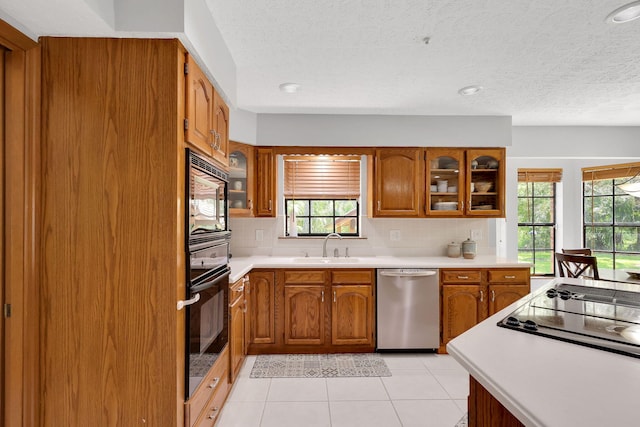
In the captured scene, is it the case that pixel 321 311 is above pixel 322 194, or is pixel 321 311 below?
below

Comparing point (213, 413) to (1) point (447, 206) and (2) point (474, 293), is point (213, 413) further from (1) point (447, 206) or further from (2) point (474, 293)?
(1) point (447, 206)

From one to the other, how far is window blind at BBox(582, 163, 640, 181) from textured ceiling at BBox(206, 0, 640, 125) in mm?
1350

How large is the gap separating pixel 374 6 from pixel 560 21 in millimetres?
1069

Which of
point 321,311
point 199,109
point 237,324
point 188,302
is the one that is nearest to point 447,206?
point 321,311

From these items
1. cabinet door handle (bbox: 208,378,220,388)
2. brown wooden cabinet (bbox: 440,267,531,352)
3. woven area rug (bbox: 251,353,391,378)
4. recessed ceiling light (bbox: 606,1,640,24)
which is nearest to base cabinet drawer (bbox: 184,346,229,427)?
cabinet door handle (bbox: 208,378,220,388)

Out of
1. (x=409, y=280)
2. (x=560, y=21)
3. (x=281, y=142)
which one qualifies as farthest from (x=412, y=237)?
(x=560, y=21)

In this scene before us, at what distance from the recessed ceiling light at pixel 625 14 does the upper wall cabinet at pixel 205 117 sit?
2223 mm

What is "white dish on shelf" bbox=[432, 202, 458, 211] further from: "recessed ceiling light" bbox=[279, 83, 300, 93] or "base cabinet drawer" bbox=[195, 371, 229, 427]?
"base cabinet drawer" bbox=[195, 371, 229, 427]

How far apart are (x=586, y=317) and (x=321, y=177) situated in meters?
2.85

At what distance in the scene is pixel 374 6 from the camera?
71.7 inches

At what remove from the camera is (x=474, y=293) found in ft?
11.1

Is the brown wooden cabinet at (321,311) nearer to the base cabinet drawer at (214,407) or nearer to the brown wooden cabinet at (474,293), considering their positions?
the brown wooden cabinet at (474,293)

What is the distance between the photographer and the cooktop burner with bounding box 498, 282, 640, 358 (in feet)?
3.92

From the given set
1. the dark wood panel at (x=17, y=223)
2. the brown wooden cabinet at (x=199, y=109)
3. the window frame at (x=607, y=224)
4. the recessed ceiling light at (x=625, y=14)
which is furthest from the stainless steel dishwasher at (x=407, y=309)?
the window frame at (x=607, y=224)
